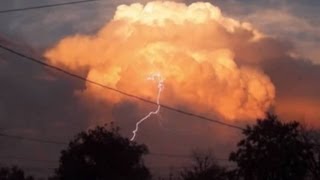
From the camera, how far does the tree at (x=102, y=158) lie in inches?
3393

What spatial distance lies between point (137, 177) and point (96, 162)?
5642 mm

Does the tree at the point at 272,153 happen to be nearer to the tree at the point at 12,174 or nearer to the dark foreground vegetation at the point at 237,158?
the dark foreground vegetation at the point at 237,158

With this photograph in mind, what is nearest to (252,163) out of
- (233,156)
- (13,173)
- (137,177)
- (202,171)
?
(233,156)

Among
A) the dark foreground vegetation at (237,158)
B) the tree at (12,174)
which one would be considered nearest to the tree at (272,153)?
the dark foreground vegetation at (237,158)

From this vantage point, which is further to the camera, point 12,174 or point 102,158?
point 12,174

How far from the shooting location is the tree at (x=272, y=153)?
7550 centimetres

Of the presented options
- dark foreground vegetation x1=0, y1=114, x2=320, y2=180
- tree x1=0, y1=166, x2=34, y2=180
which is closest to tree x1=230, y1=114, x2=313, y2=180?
dark foreground vegetation x1=0, y1=114, x2=320, y2=180

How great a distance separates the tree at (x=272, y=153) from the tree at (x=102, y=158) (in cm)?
1440

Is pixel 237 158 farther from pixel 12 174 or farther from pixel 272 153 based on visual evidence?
pixel 12 174

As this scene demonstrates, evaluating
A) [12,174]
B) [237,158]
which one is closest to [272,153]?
[237,158]

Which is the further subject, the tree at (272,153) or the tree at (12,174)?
the tree at (12,174)

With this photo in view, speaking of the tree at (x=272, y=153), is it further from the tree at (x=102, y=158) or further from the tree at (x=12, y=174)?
the tree at (x=12, y=174)

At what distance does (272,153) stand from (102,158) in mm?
21645

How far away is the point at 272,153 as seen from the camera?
76062mm
